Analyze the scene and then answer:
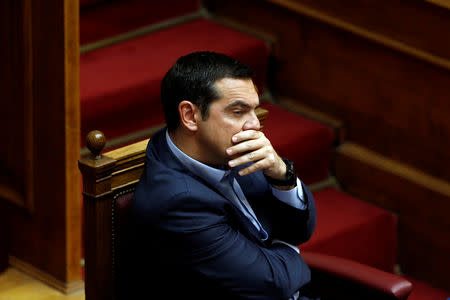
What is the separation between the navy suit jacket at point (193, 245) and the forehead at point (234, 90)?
16cm

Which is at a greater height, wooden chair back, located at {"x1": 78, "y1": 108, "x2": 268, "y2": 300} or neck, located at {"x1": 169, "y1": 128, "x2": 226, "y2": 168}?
neck, located at {"x1": 169, "y1": 128, "x2": 226, "y2": 168}

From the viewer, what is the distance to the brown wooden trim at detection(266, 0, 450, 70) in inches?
111

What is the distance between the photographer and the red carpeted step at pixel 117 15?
3129 mm

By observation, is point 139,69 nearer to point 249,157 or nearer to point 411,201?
point 411,201

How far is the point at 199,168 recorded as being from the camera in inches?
72.6

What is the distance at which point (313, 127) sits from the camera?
124 inches

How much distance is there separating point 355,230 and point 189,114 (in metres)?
1.29

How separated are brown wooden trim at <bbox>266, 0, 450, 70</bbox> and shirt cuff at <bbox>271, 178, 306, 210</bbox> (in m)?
1.02
